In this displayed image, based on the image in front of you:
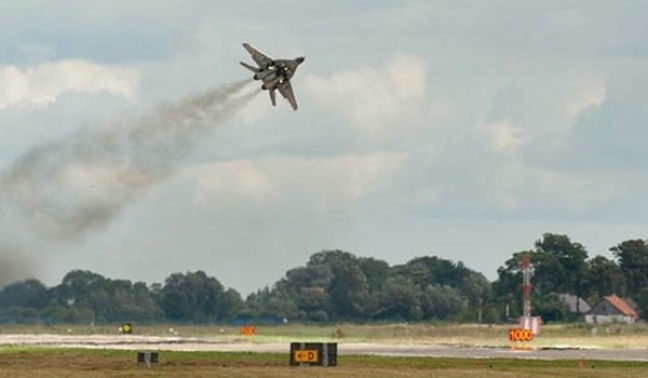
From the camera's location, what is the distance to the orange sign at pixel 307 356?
90250mm

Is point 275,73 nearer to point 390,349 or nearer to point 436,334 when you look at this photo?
point 390,349

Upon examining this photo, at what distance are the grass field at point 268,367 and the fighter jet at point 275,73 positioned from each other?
15709 mm

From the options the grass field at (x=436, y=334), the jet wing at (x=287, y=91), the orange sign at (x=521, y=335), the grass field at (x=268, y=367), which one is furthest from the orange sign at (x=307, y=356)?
the grass field at (x=436, y=334)

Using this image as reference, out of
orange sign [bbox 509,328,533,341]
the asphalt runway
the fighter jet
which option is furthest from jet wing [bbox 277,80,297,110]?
orange sign [bbox 509,328,533,341]

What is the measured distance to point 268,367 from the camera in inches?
3558

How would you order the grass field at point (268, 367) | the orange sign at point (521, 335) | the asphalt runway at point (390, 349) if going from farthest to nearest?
the orange sign at point (521, 335) < the asphalt runway at point (390, 349) < the grass field at point (268, 367)

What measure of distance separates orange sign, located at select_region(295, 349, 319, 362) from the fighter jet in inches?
555

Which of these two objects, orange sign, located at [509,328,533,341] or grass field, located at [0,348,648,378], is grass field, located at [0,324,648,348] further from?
grass field, located at [0,348,648,378]

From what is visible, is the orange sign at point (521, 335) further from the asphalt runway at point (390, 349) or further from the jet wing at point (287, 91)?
the jet wing at point (287, 91)

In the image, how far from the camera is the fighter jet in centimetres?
9331

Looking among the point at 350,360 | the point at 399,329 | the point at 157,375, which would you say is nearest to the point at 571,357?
the point at 350,360

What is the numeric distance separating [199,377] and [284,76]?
827 inches

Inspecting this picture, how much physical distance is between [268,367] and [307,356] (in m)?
2.26

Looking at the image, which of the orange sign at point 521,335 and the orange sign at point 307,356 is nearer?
the orange sign at point 307,356
